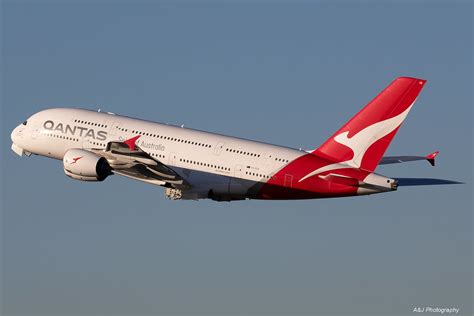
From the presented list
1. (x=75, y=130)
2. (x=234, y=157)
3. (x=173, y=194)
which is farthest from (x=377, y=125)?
(x=75, y=130)

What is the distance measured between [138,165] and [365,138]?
55.8 feet

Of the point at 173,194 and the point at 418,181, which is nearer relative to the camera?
the point at 418,181

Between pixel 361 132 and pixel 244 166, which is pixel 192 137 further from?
pixel 361 132

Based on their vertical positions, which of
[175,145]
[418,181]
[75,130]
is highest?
[75,130]

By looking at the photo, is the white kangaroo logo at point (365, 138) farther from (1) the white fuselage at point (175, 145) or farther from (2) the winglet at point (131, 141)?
(2) the winglet at point (131, 141)

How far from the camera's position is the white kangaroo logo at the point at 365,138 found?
7712cm

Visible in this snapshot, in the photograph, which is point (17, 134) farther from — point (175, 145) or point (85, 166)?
point (175, 145)

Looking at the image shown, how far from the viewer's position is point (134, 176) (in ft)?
274

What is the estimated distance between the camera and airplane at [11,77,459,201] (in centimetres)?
7719

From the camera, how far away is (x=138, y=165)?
268ft

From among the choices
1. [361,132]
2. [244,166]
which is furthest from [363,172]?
[244,166]

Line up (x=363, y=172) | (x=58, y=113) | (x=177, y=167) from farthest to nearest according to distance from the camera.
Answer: (x=58, y=113)
(x=177, y=167)
(x=363, y=172)

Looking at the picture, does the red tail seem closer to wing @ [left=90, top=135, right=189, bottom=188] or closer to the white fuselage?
the white fuselage

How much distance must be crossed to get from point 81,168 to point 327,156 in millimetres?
18136
